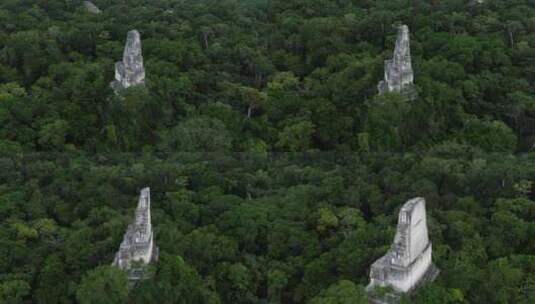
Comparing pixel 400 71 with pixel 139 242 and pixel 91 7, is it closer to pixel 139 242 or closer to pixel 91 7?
pixel 139 242

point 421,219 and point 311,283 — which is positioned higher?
point 421,219

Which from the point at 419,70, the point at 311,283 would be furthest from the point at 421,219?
the point at 419,70

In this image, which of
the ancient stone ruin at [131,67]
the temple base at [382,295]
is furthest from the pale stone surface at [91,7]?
the temple base at [382,295]

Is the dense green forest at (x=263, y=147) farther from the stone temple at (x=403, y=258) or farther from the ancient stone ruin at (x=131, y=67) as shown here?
the ancient stone ruin at (x=131, y=67)

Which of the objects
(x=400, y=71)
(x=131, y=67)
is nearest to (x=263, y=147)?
(x=400, y=71)

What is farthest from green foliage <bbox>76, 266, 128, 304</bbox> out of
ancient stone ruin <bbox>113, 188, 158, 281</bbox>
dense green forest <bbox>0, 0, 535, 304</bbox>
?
ancient stone ruin <bbox>113, 188, 158, 281</bbox>

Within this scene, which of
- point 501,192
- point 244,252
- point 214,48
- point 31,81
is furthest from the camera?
point 214,48

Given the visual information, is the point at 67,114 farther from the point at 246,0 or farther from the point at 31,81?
the point at 246,0

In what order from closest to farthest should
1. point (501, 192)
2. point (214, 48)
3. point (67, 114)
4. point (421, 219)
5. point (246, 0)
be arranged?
point (421, 219) < point (501, 192) < point (67, 114) < point (214, 48) < point (246, 0)
